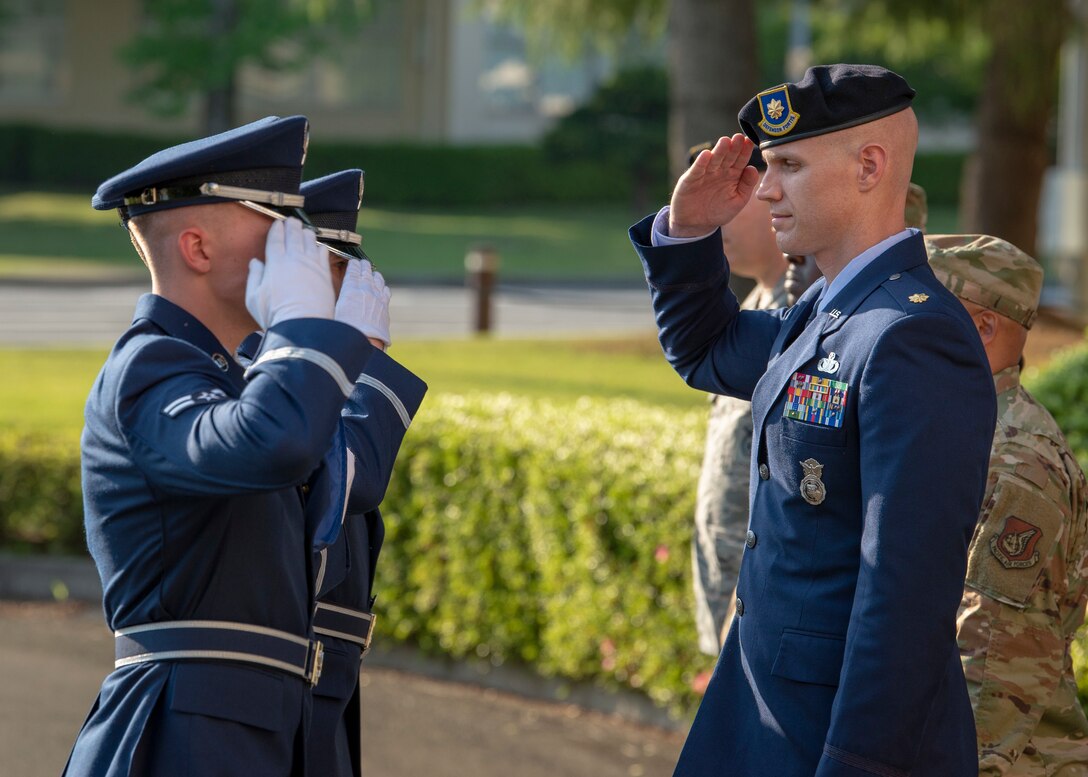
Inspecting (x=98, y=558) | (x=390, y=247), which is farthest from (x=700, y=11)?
(x=390, y=247)

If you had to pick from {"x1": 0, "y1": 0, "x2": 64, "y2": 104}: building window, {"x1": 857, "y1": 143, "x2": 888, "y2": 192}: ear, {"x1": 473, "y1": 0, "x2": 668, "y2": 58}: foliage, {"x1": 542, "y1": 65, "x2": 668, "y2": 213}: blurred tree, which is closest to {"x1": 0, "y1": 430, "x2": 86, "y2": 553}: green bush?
{"x1": 857, "y1": 143, "x2": 888, "y2": 192}: ear

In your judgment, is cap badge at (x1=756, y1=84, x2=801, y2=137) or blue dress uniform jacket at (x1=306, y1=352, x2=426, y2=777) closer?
cap badge at (x1=756, y1=84, x2=801, y2=137)

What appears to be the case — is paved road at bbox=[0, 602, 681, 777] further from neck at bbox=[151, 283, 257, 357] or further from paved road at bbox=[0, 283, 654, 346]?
paved road at bbox=[0, 283, 654, 346]

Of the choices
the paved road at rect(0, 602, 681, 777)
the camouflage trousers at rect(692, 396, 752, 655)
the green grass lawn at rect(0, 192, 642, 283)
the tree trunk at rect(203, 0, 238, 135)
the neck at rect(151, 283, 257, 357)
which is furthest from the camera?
the tree trunk at rect(203, 0, 238, 135)

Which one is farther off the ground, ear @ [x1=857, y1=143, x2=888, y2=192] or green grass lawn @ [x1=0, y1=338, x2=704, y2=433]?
ear @ [x1=857, y1=143, x2=888, y2=192]

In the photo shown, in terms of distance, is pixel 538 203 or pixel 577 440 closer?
pixel 577 440

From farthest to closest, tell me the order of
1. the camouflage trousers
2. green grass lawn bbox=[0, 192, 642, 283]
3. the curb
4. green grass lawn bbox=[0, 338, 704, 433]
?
green grass lawn bbox=[0, 192, 642, 283] < green grass lawn bbox=[0, 338, 704, 433] < the curb < the camouflage trousers

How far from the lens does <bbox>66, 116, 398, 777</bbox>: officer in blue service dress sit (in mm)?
2309

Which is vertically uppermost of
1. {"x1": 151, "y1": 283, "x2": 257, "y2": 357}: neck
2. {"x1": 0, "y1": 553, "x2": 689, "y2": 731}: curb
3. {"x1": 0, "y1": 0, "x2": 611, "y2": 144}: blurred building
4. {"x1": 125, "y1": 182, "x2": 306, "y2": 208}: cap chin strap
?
{"x1": 0, "y1": 0, "x2": 611, "y2": 144}: blurred building

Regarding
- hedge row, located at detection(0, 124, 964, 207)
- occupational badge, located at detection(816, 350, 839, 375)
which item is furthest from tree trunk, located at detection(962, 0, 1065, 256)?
hedge row, located at detection(0, 124, 964, 207)

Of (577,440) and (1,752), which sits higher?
(577,440)

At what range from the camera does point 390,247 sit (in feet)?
88.8

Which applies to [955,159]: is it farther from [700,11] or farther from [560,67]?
[700,11]

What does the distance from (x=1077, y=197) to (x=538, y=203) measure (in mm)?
18969
